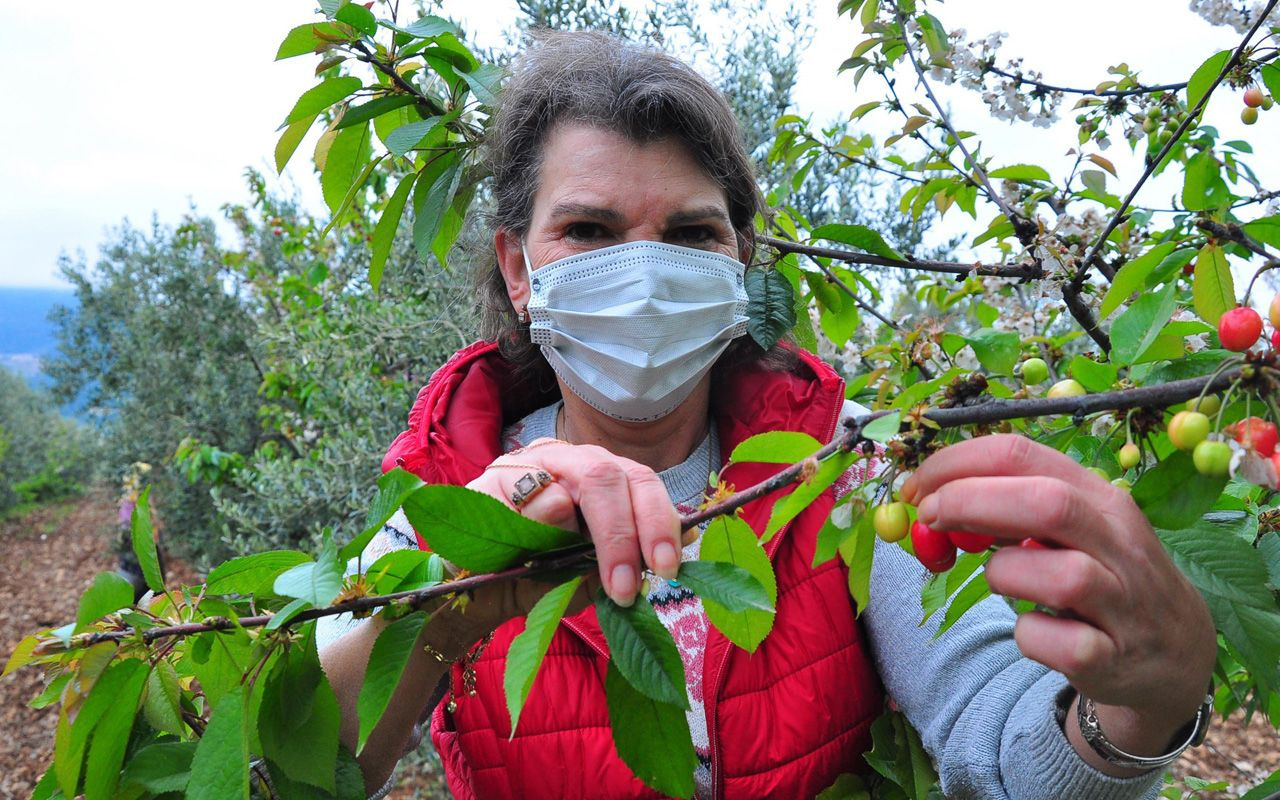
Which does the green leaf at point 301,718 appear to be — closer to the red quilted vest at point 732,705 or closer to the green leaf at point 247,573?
the green leaf at point 247,573

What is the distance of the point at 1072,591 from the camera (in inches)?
27.1

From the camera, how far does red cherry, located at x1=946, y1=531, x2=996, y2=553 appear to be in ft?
2.48

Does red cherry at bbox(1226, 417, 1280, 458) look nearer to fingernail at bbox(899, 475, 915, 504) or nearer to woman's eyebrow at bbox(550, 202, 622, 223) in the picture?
fingernail at bbox(899, 475, 915, 504)

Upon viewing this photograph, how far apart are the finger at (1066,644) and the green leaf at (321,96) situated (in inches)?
59.6

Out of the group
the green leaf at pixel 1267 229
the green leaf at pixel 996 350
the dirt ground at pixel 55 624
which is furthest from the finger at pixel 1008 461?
the dirt ground at pixel 55 624

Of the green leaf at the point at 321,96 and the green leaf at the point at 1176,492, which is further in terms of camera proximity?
the green leaf at the point at 321,96

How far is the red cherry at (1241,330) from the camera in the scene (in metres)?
0.71

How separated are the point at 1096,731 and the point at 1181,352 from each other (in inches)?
18.9

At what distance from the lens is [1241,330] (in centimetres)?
71

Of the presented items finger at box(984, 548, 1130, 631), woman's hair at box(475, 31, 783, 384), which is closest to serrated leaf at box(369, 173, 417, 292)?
woman's hair at box(475, 31, 783, 384)

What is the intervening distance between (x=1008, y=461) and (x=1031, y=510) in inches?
2.0

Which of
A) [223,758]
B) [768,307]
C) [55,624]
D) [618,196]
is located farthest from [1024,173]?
[55,624]

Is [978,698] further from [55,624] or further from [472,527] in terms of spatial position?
[55,624]

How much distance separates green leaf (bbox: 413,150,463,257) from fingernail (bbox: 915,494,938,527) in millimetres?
1236
